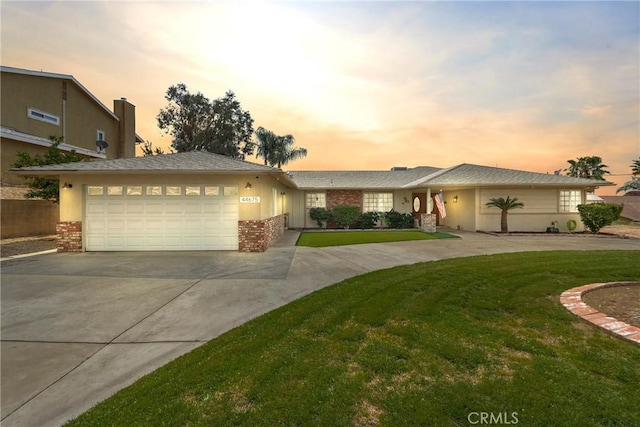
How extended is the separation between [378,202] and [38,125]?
21.1 meters

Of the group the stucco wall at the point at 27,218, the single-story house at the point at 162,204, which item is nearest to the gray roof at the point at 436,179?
the single-story house at the point at 162,204

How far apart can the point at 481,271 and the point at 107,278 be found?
8968mm

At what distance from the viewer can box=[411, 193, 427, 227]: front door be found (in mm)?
19734

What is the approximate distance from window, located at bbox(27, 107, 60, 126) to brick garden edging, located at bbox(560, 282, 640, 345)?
24220mm

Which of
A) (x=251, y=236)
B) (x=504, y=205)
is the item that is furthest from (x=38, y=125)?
(x=504, y=205)

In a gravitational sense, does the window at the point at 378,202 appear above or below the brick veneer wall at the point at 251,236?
above

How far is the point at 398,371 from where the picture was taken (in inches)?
110

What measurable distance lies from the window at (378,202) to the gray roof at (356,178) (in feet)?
2.53

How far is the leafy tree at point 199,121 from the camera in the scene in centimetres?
2956

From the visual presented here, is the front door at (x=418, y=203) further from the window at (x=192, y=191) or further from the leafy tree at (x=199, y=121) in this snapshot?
the leafy tree at (x=199, y=121)

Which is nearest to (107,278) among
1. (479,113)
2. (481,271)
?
(481,271)

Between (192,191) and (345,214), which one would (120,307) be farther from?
(345,214)

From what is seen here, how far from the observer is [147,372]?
10.2 feet

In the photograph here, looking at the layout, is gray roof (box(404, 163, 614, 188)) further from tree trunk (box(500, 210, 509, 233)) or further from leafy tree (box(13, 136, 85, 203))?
leafy tree (box(13, 136, 85, 203))
